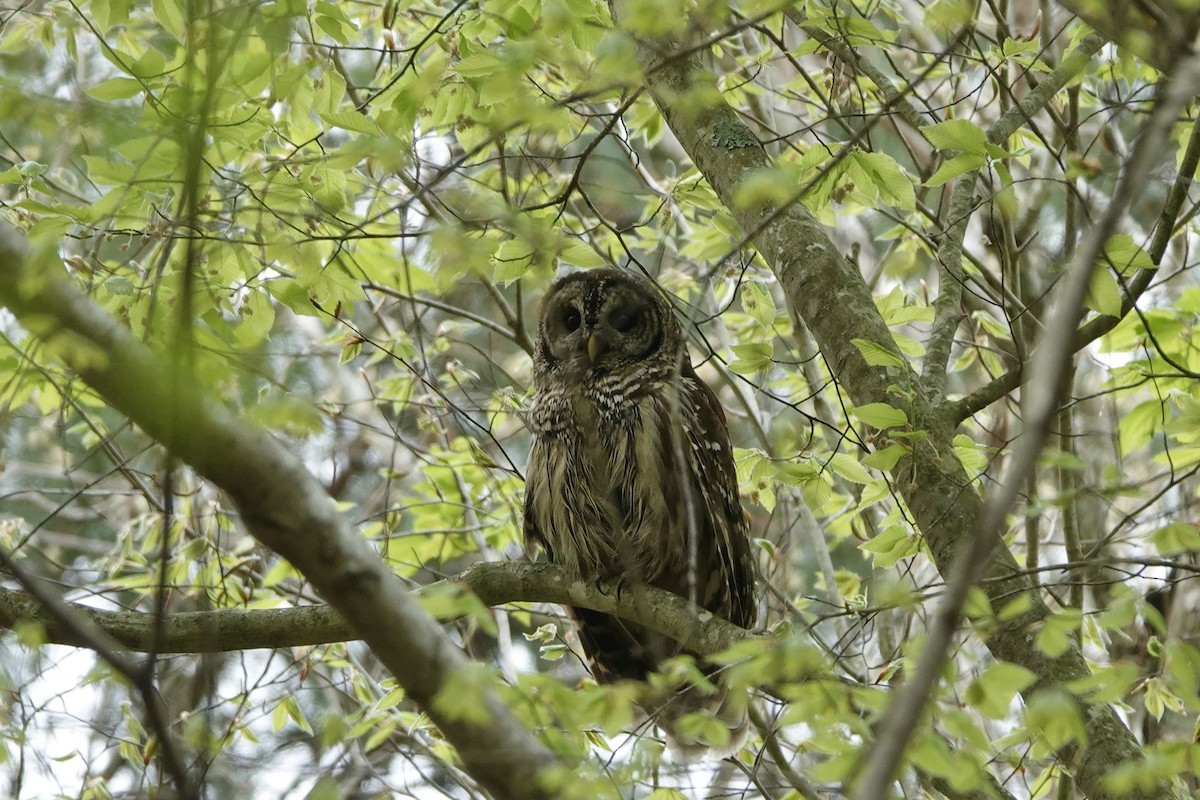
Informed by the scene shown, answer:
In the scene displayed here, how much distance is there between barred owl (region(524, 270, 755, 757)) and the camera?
184 inches

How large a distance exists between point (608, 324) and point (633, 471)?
30.7 inches

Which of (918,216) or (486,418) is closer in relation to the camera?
(918,216)

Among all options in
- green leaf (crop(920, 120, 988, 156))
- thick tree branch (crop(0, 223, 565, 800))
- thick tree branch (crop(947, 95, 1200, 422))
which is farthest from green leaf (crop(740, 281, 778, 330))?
thick tree branch (crop(0, 223, 565, 800))

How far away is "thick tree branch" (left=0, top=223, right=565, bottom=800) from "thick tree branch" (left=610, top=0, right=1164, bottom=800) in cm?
125

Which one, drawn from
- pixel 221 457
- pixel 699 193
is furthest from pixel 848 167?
pixel 221 457

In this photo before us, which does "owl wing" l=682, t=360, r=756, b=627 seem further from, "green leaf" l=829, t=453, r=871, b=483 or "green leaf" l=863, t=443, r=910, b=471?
"green leaf" l=863, t=443, r=910, b=471

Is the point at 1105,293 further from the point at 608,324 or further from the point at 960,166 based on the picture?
the point at 608,324

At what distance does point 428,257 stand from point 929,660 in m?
1.88

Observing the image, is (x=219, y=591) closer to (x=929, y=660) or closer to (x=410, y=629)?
(x=410, y=629)

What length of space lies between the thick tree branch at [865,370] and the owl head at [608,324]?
1000 mm

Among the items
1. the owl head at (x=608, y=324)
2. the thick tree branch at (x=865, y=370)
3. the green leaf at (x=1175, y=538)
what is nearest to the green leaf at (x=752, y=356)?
the thick tree branch at (x=865, y=370)

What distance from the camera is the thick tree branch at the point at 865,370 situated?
3033mm

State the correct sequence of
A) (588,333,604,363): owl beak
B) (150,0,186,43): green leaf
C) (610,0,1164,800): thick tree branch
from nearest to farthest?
(610,0,1164,800): thick tree branch < (150,0,186,43): green leaf < (588,333,604,363): owl beak

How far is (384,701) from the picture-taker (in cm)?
373
